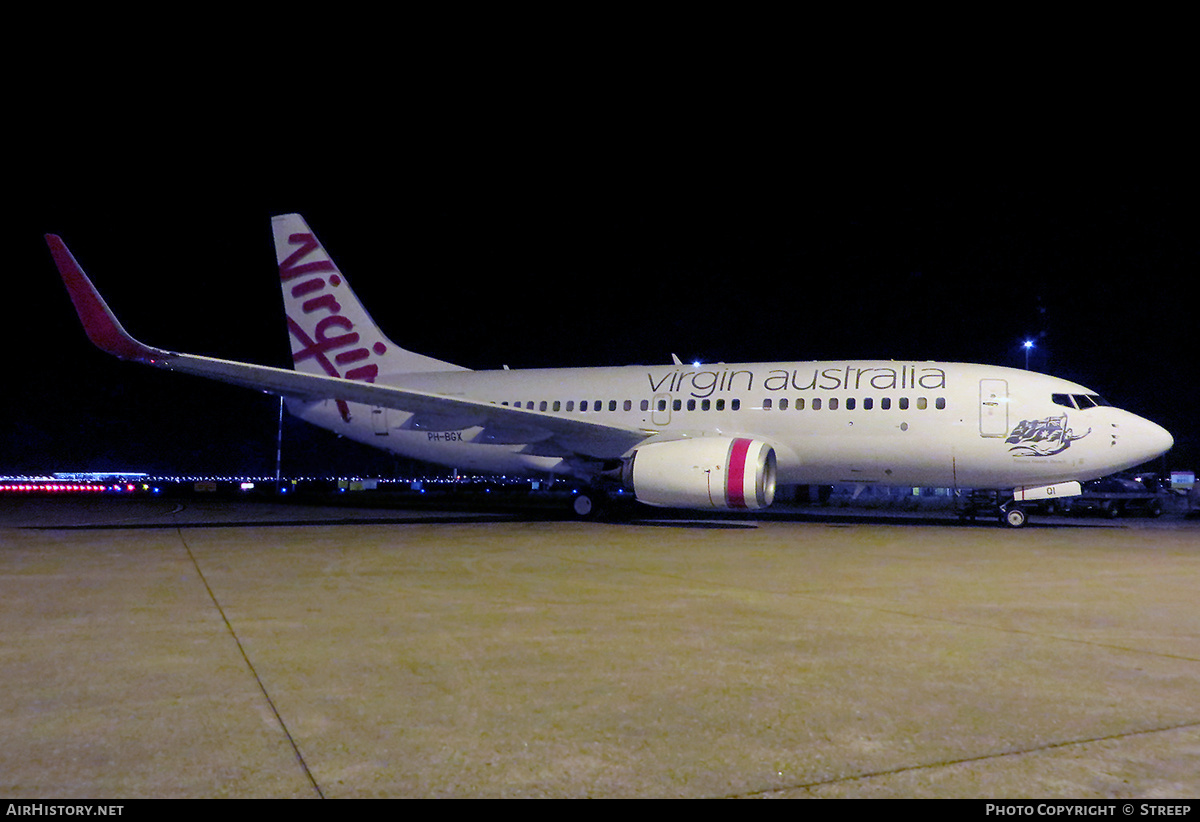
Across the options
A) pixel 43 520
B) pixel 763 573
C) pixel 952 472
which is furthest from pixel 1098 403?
pixel 43 520

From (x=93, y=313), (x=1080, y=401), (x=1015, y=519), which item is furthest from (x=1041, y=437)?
(x=93, y=313)

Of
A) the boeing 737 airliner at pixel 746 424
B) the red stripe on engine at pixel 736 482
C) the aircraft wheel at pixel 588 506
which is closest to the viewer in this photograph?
the red stripe on engine at pixel 736 482

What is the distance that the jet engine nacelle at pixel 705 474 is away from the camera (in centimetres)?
1468

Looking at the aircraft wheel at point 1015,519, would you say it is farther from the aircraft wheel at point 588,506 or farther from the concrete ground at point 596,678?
the aircraft wheel at point 588,506

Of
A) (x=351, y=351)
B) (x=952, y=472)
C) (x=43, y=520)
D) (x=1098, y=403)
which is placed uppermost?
(x=351, y=351)

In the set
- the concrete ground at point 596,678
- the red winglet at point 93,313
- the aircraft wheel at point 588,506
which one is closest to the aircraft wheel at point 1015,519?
the concrete ground at point 596,678

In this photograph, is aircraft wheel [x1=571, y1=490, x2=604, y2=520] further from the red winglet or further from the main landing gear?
the red winglet

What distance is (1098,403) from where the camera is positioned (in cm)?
1566

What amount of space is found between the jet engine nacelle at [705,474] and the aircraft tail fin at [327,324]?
308 inches

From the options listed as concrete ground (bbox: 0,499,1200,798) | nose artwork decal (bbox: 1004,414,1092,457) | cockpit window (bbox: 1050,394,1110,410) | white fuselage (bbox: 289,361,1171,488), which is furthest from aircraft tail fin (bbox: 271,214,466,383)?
cockpit window (bbox: 1050,394,1110,410)

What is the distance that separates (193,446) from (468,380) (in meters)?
39.9

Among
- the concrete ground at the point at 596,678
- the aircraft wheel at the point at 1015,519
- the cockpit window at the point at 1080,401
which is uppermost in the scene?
the cockpit window at the point at 1080,401

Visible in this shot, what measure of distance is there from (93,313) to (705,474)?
10.2 meters

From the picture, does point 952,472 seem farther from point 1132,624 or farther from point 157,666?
point 157,666
